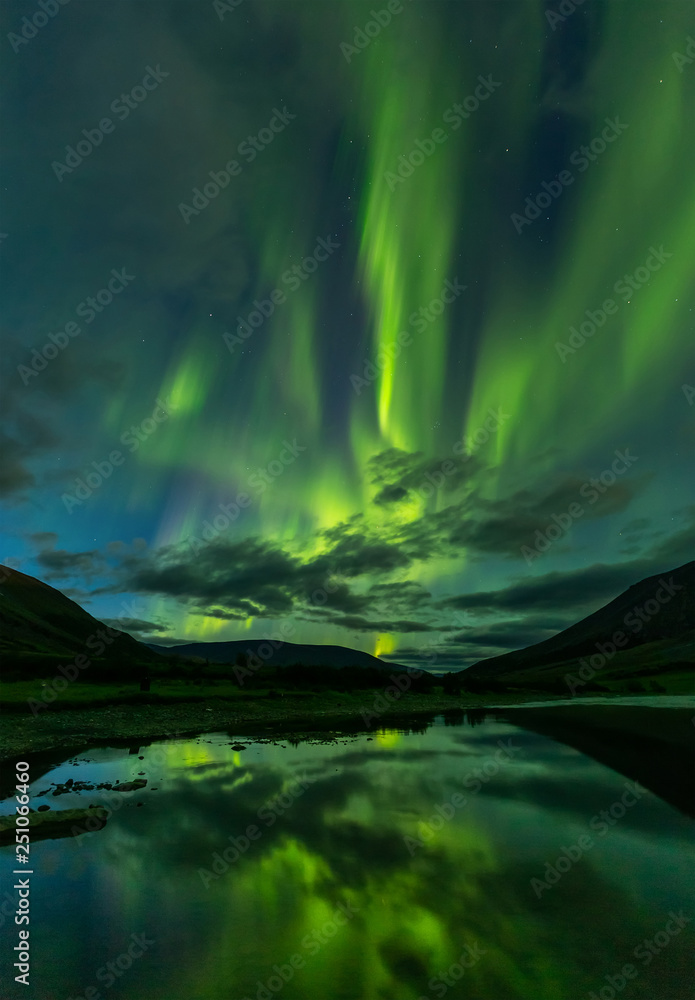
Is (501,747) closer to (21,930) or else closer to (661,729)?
(661,729)

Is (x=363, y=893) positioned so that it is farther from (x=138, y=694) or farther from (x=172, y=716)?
(x=138, y=694)

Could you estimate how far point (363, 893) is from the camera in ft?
58.7

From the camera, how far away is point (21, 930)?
15.7m

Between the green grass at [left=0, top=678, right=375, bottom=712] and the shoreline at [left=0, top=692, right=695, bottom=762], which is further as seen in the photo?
the green grass at [left=0, top=678, right=375, bottom=712]

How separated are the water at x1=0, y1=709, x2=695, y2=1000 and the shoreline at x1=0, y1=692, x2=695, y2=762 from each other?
20501 millimetres

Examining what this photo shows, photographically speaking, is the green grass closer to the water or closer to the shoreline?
the shoreline

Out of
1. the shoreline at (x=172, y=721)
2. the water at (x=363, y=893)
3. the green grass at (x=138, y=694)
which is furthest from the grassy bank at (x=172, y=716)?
the water at (x=363, y=893)

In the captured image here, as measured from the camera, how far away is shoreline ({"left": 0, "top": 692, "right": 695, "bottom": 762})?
50969 mm

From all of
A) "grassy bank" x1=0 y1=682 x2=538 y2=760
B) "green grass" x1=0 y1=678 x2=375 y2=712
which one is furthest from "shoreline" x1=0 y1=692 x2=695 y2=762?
"green grass" x1=0 y1=678 x2=375 y2=712

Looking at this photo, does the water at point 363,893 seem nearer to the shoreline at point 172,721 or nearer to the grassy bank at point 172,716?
the shoreline at point 172,721

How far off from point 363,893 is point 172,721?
56.8 metres

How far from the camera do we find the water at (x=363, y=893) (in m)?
13.1

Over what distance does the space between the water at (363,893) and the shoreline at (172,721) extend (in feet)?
67.3

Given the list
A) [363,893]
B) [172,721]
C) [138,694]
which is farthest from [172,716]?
[363,893]
